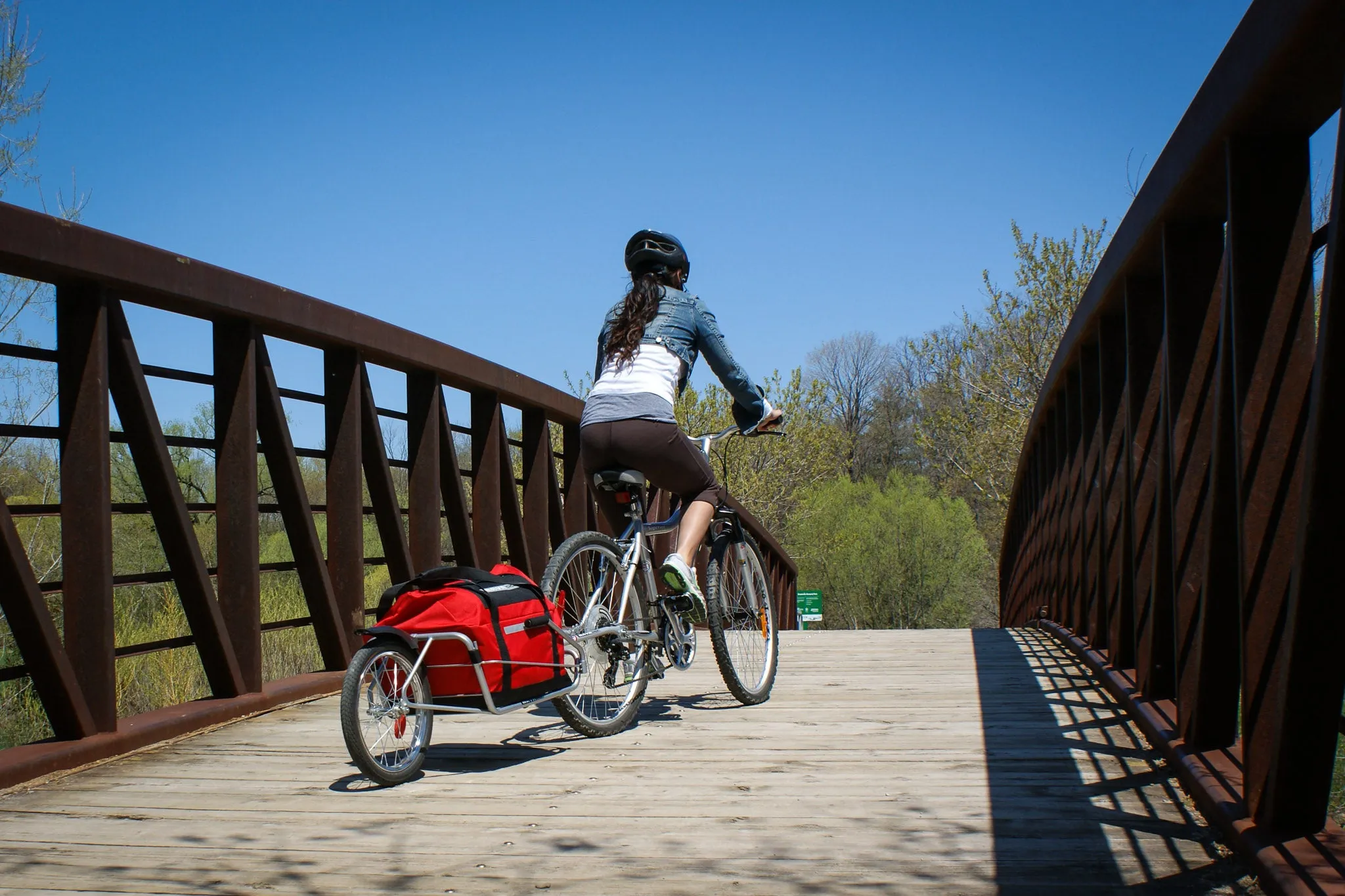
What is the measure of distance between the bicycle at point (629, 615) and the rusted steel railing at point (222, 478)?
1089 millimetres

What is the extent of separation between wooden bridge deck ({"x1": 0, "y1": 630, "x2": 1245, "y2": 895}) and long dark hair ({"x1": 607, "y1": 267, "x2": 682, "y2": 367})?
47.7 inches

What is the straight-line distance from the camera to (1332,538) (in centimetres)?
177

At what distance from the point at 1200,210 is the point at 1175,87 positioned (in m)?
22.2

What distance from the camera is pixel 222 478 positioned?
3855 millimetres

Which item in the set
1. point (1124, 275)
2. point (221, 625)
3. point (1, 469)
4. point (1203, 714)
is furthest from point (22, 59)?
point (1203, 714)

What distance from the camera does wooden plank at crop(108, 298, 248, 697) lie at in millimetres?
3250

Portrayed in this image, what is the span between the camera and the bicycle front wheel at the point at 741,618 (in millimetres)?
4004

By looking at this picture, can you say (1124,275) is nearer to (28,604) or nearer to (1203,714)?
Result: (1203,714)

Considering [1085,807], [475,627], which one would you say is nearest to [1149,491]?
[1085,807]

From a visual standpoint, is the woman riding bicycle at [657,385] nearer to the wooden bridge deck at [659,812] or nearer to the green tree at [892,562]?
the wooden bridge deck at [659,812]

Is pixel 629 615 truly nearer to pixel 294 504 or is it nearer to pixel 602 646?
pixel 602 646

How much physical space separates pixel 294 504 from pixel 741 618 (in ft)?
→ 5.40

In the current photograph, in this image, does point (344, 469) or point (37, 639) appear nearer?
point (37, 639)

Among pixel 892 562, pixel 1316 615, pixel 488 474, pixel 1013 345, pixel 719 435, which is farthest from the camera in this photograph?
→ pixel 892 562
